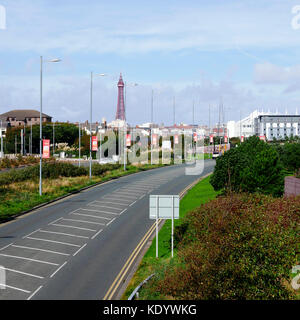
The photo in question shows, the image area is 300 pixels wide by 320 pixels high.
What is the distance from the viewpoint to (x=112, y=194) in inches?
1906

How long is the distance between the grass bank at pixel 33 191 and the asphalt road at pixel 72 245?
54.6 inches

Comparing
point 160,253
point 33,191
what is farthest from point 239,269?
point 33,191

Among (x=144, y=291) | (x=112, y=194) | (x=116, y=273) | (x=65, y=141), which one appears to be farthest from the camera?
(x=65, y=141)

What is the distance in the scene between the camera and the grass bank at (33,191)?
38.8 meters

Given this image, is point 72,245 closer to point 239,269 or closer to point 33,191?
point 239,269

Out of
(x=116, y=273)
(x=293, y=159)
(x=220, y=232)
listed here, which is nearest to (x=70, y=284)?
(x=116, y=273)

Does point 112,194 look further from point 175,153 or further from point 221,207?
point 175,153

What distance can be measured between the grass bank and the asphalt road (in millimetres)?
1386

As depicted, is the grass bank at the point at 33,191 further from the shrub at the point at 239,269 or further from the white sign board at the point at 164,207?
the shrub at the point at 239,269

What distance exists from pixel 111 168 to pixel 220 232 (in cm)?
5540

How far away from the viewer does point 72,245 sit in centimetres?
2795

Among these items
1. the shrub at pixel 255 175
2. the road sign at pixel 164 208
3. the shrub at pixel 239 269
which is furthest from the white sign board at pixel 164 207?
the shrub at pixel 255 175

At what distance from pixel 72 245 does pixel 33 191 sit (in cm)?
2081
